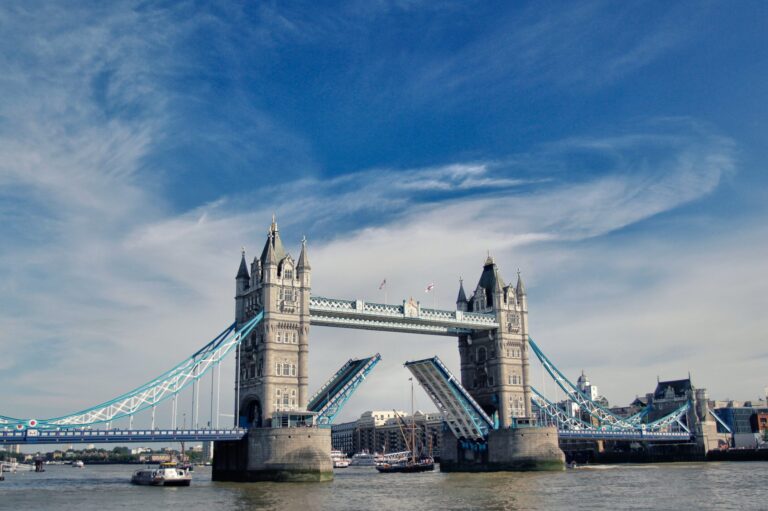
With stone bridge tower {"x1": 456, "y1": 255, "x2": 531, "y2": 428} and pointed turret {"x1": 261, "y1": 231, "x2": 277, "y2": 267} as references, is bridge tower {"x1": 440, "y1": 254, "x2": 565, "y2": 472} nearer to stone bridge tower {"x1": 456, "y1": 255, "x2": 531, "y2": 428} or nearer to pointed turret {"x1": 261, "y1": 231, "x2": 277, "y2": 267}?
stone bridge tower {"x1": 456, "y1": 255, "x2": 531, "y2": 428}

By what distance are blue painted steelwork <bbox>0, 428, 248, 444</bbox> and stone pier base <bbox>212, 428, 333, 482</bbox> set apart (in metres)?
2.88

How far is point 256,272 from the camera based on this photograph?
9006cm

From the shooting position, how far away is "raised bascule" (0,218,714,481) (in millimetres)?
79625

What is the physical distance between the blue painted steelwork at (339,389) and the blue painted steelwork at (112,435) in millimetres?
9481

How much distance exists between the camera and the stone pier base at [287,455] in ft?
260

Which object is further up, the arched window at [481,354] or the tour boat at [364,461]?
the arched window at [481,354]

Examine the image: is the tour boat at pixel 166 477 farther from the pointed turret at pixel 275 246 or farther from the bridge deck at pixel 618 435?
the bridge deck at pixel 618 435

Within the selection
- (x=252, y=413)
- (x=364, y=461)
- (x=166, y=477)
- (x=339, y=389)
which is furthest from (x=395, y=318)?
(x=364, y=461)

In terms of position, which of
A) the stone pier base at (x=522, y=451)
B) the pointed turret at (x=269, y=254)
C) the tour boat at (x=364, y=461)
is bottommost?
the tour boat at (x=364, y=461)

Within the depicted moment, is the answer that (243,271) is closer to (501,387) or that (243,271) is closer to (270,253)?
(270,253)

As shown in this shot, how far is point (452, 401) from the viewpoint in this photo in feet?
339

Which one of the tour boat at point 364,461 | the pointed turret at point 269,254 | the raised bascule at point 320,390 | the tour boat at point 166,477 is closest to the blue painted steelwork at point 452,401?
the raised bascule at point 320,390

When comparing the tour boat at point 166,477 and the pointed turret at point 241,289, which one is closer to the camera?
the tour boat at point 166,477

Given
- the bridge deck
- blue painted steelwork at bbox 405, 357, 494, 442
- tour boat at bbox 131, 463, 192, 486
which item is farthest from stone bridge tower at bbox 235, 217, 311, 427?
the bridge deck
